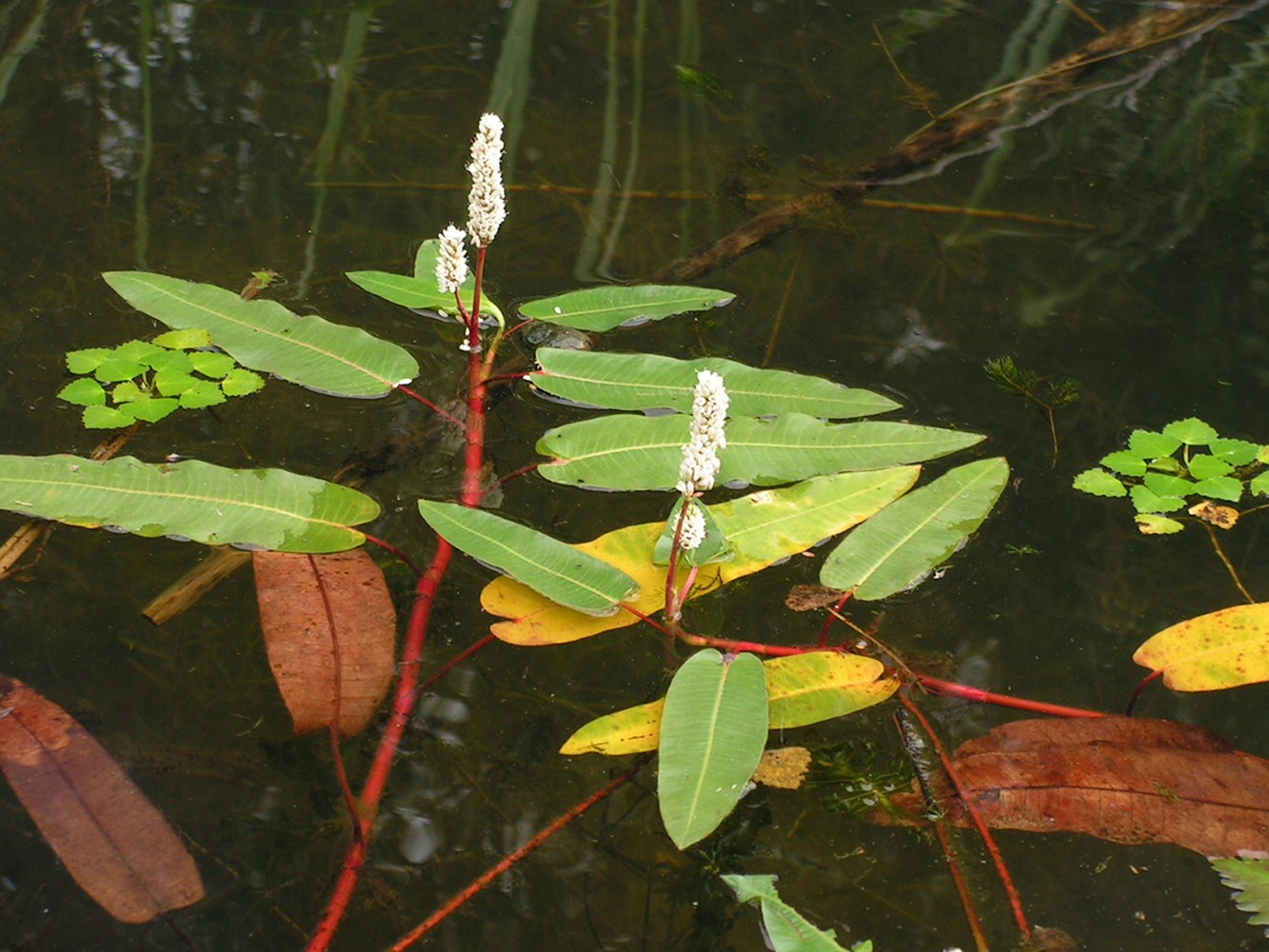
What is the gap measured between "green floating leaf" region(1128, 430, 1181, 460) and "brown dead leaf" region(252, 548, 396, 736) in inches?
49.1

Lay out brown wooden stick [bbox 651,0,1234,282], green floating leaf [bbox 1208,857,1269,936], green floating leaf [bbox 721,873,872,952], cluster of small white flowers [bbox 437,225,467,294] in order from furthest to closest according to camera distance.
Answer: brown wooden stick [bbox 651,0,1234,282]
cluster of small white flowers [bbox 437,225,467,294]
green floating leaf [bbox 1208,857,1269,936]
green floating leaf [bbox 721,873,872,952]

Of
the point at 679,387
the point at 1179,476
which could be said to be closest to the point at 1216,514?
the point at 1179,476

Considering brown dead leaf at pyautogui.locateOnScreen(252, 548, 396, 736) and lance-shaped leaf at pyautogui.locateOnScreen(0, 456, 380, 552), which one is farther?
lance-shaped leaf at pyautogui.locateOnScreen(0, 456, 380, 552)

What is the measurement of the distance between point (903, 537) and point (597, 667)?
49cm

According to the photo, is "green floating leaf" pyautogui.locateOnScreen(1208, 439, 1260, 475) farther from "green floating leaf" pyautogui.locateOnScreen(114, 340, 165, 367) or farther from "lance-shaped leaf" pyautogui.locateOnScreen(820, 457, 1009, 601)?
"green floating leaf" pyautogui.locateOnScreen(114, 340, 165, 367)

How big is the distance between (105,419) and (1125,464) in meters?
1.66

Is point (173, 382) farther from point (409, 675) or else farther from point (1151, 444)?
point (1151, 444)

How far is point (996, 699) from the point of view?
5.25 feet

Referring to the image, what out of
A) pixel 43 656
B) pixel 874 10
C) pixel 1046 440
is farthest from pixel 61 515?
pixel 874 10

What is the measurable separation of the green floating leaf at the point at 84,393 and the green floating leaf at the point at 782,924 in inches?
50.1

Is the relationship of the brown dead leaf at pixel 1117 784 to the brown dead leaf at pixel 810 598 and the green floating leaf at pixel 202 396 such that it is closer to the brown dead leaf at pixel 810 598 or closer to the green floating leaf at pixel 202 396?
the brown dead leaf at pixel 810 598

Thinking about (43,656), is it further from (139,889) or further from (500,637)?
(500,637)

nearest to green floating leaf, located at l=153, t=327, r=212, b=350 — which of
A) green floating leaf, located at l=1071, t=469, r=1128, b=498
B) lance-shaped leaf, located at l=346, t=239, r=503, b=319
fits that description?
lance-shaped leaf, located at l=346, t=239, r=503, b=319

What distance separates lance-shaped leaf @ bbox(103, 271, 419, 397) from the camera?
6.24ft
